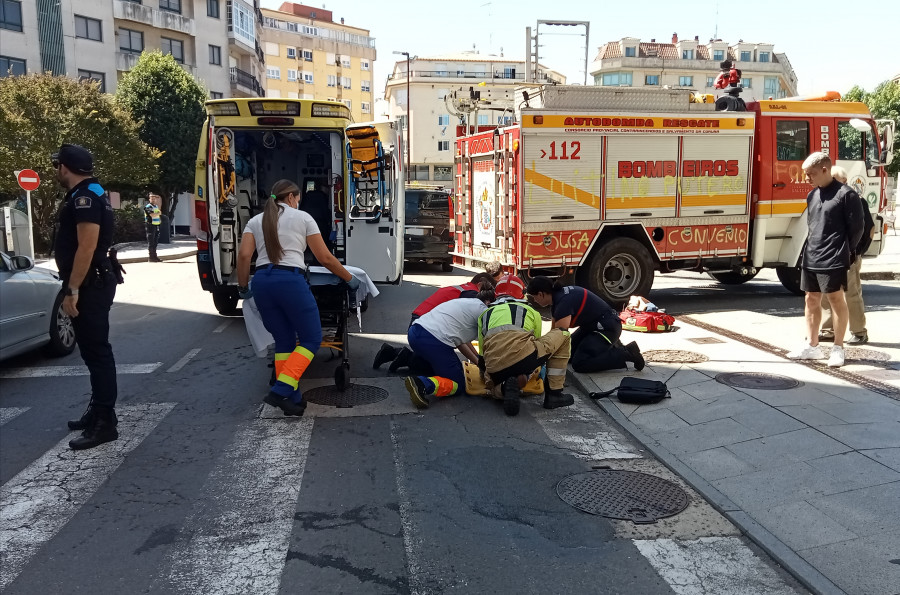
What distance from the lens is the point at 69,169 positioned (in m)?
5.07

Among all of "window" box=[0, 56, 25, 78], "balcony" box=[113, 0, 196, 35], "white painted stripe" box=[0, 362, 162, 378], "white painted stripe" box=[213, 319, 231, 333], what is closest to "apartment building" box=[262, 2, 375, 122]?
"balcony" box=[113, 0, 196, 35]

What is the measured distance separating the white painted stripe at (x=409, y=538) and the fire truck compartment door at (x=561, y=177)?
230 inches

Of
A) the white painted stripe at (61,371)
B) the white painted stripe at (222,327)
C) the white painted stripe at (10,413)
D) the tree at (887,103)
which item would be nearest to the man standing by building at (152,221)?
the white painted stripe at (222,327)

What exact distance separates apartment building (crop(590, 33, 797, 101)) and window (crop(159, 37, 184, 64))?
178ft

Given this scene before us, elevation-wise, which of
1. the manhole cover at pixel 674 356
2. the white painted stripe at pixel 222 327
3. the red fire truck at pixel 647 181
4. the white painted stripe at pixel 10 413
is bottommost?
the white painted stripe at pixel 10 413

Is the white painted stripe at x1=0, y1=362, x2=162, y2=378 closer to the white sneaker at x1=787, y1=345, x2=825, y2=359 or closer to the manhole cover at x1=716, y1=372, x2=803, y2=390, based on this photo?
the manhole cover at x1=716, y1=372, x2=803, y2=390

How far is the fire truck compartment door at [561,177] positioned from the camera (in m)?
10.0

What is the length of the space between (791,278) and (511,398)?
27.3 ft

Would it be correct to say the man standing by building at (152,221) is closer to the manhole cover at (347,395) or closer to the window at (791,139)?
the manhole cover at (347,395)

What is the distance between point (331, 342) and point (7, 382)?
125 inches

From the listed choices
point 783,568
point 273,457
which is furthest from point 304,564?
point 783,568

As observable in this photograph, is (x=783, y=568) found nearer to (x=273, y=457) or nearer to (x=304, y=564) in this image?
(x=304, y=564)

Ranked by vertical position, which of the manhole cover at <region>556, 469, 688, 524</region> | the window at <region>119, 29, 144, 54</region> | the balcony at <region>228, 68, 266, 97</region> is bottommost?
the manhole cover at <region>556, 469, 688, 524</region>

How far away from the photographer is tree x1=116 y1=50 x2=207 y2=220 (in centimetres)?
3344
